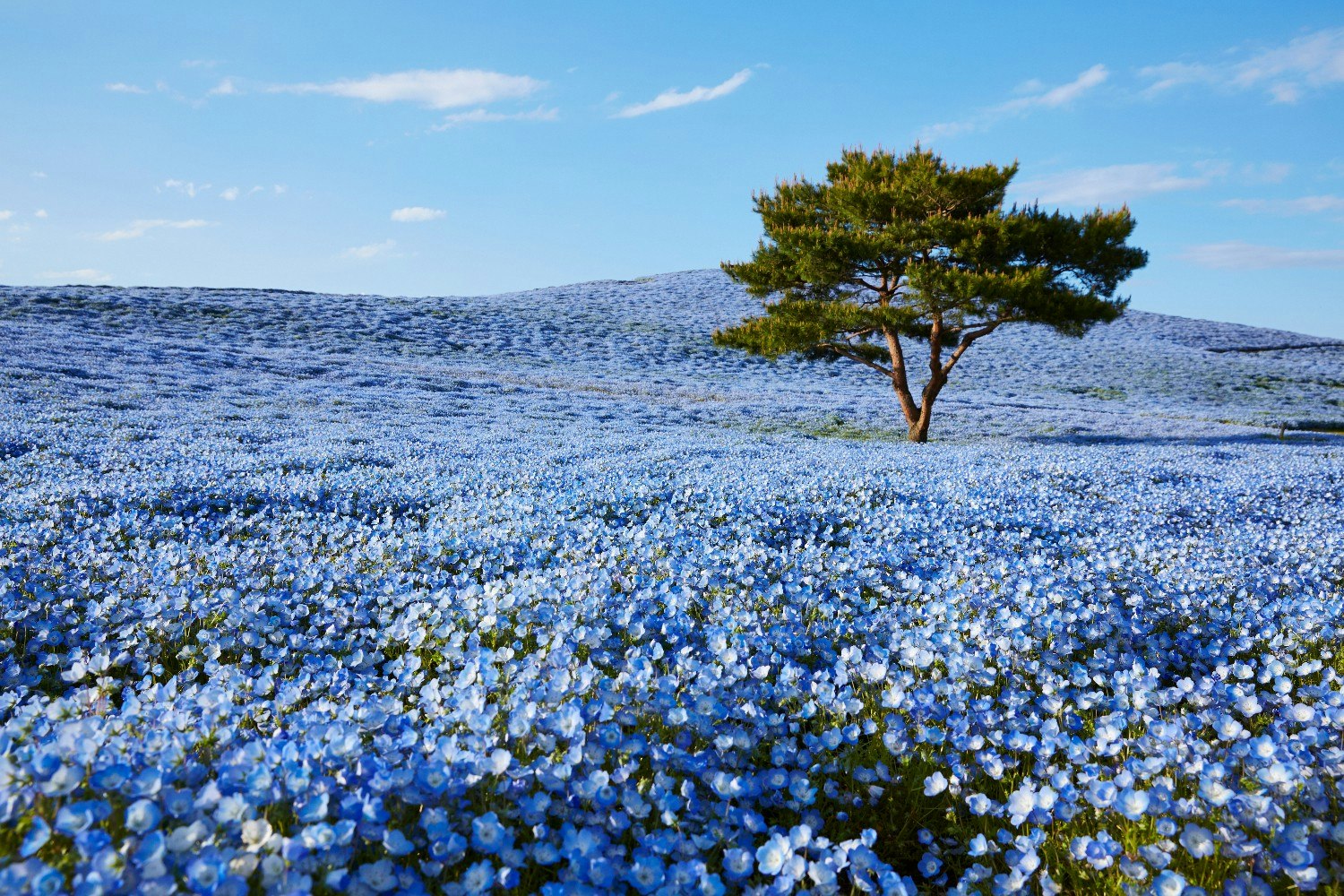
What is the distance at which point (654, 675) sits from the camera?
152 inches

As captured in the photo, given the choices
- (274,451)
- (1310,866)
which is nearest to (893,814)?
(1310,866)

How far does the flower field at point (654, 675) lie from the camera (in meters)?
2.50

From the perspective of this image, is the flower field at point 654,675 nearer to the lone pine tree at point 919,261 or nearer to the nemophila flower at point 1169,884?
the nemophila flower at point 1169,884

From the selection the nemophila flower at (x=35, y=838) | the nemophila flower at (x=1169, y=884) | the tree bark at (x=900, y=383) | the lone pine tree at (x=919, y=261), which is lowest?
the nemophila flower at (x=1169, y=884)

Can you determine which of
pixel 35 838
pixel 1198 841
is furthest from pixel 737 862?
pixel 35 838

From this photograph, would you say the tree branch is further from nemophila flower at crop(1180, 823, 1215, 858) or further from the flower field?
nemophila flower at crop(1180, 823, 1215, 858)

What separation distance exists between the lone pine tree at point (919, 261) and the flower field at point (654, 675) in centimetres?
863

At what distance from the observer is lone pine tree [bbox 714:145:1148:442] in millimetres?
19688

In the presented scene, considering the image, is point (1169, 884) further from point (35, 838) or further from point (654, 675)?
point (35, 838)

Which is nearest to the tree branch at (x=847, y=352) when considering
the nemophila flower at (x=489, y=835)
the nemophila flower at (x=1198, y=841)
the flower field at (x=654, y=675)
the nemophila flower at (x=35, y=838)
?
the flower field at (x=654, y=675)

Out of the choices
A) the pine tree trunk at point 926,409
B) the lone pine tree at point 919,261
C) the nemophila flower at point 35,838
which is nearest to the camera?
the nemophila flower at point 35,838

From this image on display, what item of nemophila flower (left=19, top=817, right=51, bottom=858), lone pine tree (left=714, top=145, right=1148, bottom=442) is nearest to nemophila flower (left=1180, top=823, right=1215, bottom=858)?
nemophila flower (left=19, top=817, right=51, bottom=858)

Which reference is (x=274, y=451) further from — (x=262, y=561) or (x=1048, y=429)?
(x=1048, y=429)

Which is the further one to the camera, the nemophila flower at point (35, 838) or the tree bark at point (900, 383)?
the tree bark at point (900, 383)
